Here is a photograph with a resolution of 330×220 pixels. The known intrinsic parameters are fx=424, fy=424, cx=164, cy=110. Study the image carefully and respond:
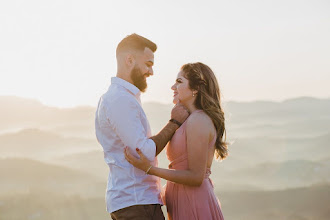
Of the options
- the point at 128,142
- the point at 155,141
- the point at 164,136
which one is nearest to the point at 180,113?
the point at 164,136

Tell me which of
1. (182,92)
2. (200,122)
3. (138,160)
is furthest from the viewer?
(182,92)

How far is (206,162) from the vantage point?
159 inches

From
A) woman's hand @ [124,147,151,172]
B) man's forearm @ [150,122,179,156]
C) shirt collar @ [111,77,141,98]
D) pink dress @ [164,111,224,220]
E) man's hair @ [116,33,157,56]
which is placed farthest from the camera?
man's hair @ [116,33,157,56]

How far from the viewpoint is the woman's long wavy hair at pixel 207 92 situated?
420 centimetres

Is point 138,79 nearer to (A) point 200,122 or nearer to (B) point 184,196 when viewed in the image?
(A) point 200,122

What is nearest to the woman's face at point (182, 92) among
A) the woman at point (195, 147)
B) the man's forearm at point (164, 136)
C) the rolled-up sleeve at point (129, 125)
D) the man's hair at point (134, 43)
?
the woman at point (195, 147)

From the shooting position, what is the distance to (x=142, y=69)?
13.8 feet

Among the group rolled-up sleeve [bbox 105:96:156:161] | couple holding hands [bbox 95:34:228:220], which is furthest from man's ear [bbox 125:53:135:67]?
rolled-up sleeve [bbox 105:96:156:161]

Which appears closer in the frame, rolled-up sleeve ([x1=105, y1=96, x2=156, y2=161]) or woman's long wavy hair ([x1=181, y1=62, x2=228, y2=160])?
rolled-up sleeve ([x1=105, y1=96, x2=156, y2=161])

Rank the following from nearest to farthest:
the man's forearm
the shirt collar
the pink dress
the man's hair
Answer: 1. the man's forearm
2. the shirt collar
3. the pink dress
4. the man's hair

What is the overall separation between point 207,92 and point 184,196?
3.49ft

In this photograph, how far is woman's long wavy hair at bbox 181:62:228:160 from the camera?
13.8 ft

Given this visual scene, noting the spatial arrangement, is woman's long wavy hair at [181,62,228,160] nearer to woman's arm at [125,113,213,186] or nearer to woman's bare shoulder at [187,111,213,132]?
woman's bare shoulder at [187,111,213,132]

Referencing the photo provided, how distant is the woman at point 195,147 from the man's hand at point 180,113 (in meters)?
0.06
